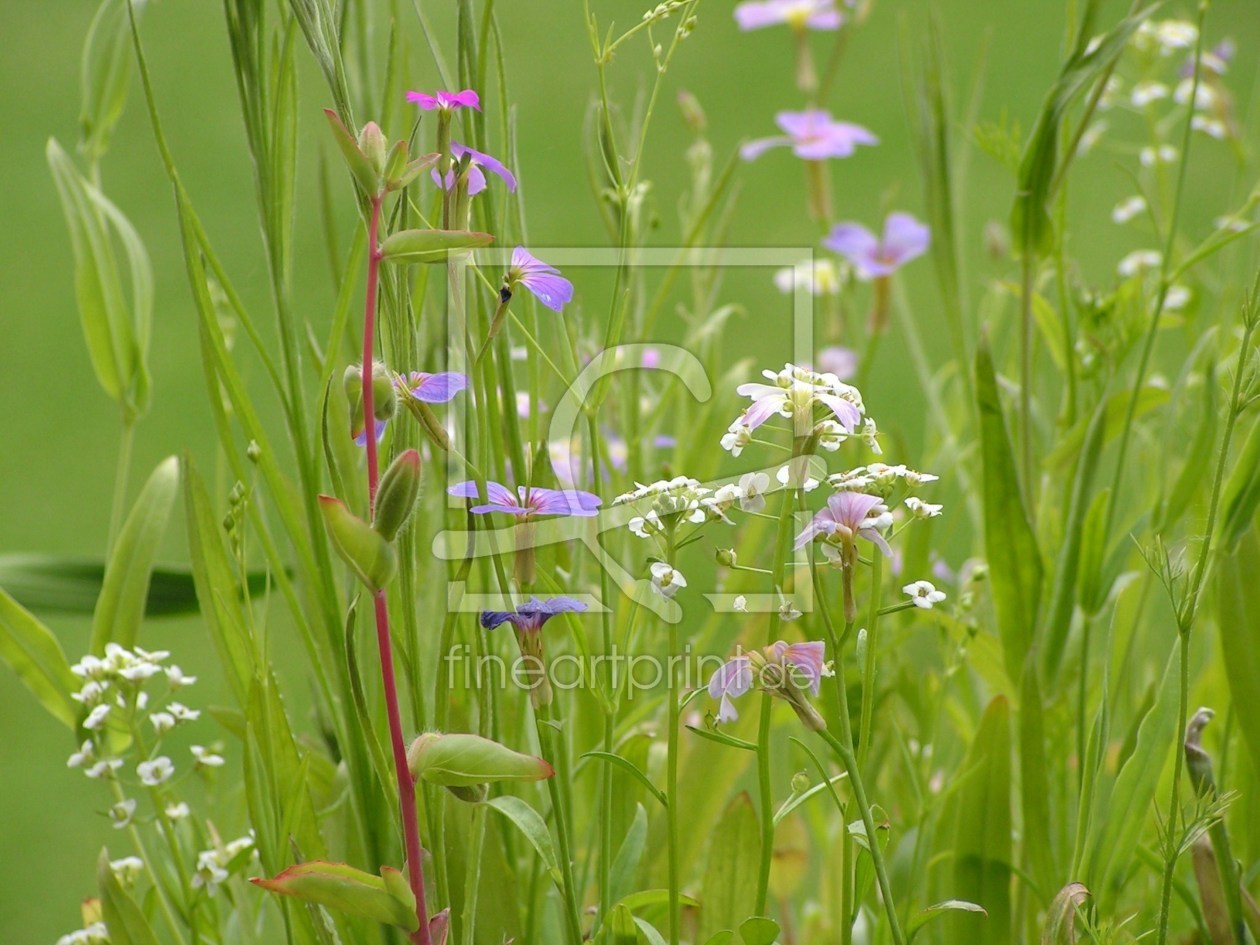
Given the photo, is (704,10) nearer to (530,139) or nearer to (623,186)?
(530,139)

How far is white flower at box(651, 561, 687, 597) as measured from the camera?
1.12 ft

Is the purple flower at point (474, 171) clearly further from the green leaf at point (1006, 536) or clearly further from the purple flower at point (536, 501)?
the green leaf at point (1006, 536)

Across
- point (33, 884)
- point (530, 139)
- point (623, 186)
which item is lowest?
point (33, 884)

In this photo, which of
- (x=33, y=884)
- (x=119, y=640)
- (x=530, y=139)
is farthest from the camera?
(x=530, y=139)

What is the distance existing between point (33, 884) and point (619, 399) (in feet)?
2.09

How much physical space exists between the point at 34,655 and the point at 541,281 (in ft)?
0.99

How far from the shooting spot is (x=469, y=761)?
1.09ft

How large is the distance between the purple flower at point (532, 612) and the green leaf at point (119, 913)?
19cm

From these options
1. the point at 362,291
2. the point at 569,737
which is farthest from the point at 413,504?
the point at 362,291

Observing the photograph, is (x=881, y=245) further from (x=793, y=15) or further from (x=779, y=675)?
(x=779, y=675)

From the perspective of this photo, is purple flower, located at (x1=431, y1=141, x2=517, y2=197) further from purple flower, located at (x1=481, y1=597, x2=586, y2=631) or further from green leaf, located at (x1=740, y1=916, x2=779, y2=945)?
green leaf, located at (x1=740, y1=916, x2=779, y2=945)

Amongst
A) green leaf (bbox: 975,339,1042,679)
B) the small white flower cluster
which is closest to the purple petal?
green leaf (bbox: 975,339,1042,679)

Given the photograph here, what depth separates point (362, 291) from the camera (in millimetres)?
804

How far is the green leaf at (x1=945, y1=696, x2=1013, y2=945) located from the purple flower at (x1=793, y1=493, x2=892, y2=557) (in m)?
0.19
